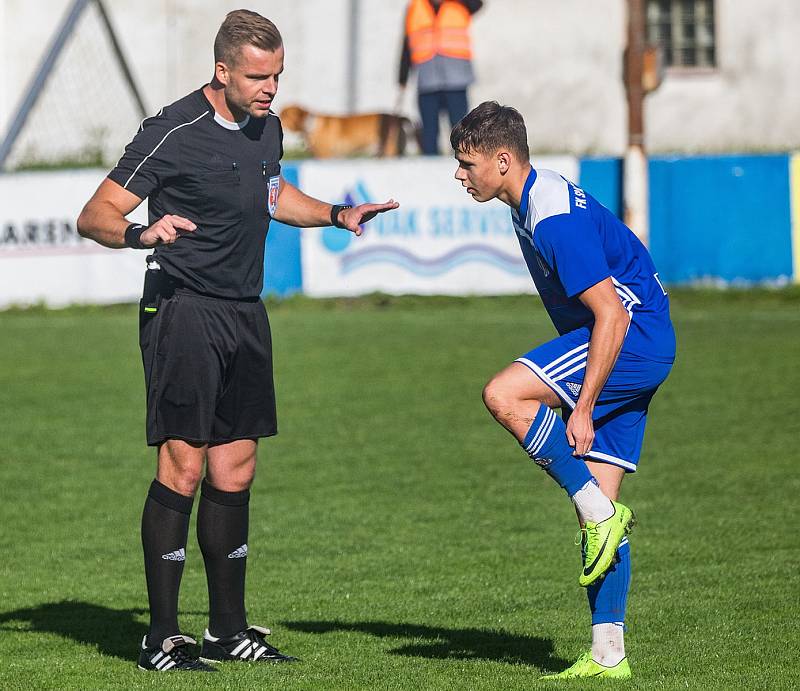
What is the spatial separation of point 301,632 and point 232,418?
977mm

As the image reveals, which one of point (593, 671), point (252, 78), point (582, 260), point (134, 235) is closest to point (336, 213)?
point (252, 78)

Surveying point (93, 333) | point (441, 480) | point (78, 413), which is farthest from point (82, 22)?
point (441, 480)

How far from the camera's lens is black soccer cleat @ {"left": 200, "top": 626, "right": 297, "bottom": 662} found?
5551mm

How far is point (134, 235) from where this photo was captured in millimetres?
5094

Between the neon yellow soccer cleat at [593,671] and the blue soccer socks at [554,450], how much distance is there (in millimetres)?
571

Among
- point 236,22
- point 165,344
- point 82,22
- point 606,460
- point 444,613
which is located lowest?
point 444,613

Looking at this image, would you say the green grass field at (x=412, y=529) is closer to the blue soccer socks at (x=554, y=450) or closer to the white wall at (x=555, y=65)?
the blue soccer socks at (x=554, y=450)

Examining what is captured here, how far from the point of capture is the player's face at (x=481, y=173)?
4.94 metres

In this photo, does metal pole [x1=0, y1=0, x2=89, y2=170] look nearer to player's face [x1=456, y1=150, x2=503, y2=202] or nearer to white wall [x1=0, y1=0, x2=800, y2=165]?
white wall [x1=0, y1=0, x2=800, y2=165]

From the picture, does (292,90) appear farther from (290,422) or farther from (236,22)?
(236,22)

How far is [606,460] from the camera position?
5219 millimetres

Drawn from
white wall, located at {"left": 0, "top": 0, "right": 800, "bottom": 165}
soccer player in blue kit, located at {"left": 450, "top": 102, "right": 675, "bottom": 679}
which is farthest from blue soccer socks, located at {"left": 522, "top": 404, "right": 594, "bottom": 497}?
white wall, located at {"left": 0, "top": 0, "right": 800, "bottom": 165}

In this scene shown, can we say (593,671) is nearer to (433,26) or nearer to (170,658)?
(170,658)

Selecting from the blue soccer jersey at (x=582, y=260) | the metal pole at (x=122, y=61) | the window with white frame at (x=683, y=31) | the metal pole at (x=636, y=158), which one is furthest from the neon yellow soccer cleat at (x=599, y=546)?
the window with white frame at (x=683, y=31)
